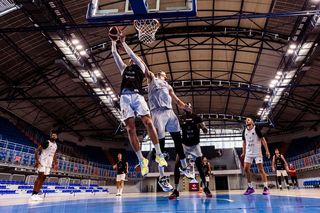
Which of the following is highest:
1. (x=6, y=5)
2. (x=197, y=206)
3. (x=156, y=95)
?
(x=6, y=5)

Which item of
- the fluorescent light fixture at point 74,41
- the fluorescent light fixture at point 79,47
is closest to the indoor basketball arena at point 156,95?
the fluorescent light fixture at point 79,47

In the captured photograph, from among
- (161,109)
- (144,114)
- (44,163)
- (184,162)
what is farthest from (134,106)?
(44,163)

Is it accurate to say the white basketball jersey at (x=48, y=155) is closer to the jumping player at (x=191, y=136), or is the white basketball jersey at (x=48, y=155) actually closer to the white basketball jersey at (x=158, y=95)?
the jumping player at (x=191, y=136)

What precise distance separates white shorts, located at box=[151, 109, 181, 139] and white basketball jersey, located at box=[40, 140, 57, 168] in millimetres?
5097

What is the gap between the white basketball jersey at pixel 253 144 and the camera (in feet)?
25.6

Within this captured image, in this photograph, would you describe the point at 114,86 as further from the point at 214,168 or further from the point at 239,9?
the point at 214,168

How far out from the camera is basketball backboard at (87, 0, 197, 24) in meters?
6.57

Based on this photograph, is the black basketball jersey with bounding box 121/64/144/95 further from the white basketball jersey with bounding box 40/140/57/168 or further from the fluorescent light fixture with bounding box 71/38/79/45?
the fluorescent light fixture with bounding box 71/38/79/45

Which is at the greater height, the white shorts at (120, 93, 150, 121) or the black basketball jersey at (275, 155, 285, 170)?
the black basketball jersey at (275, 155, 285, 170)

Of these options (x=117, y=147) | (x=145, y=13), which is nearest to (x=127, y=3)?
(x=145, y=13)

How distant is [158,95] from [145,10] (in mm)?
2514

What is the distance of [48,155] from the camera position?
862 centimetres

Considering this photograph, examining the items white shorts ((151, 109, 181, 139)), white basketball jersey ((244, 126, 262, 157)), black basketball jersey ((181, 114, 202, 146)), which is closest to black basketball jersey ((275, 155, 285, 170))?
white basketball jersey ((244, 126, 262, 157))

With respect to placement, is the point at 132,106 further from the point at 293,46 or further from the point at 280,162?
the point at 293,46
